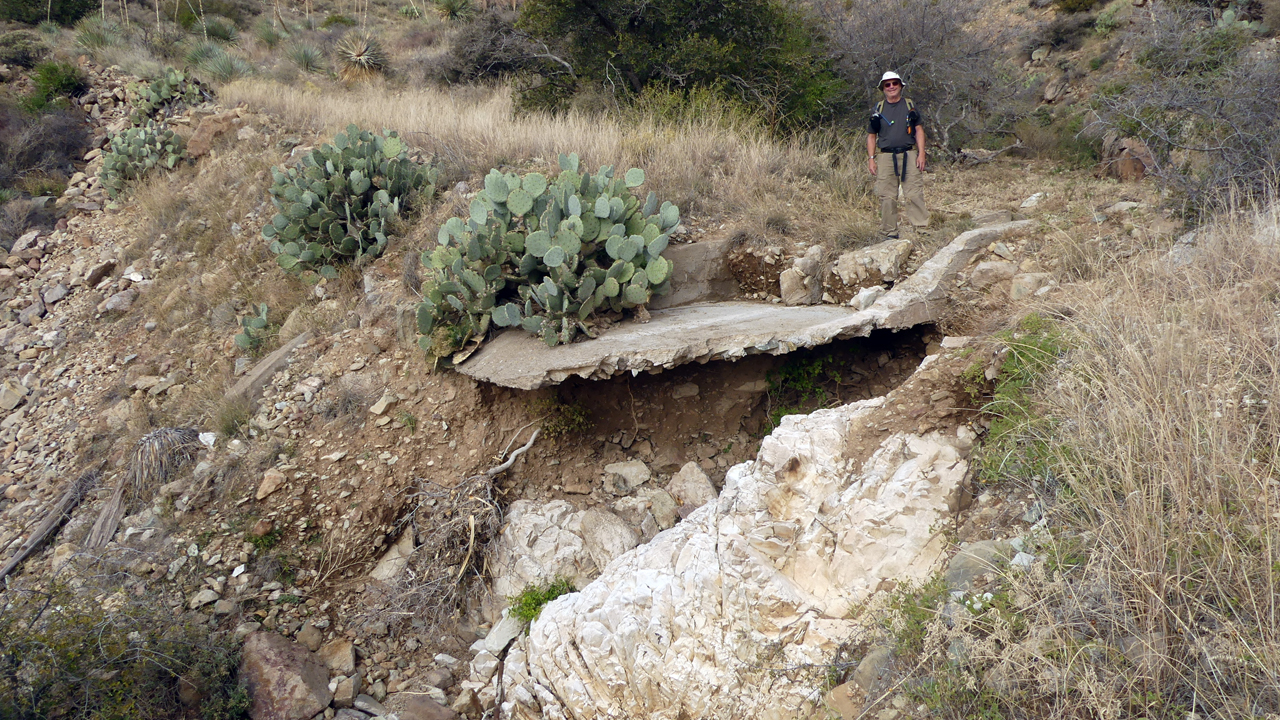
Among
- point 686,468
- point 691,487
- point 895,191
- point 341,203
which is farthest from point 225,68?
point 691,487

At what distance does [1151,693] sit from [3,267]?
10.7 m

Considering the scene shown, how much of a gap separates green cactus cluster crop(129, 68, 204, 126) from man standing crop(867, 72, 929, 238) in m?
9.75

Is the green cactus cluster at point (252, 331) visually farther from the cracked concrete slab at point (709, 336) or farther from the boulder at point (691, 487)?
the boulder at point (691, 487)

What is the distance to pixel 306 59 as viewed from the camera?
13.4m

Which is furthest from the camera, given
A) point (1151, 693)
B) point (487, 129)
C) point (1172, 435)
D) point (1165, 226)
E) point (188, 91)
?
point (188, 91)

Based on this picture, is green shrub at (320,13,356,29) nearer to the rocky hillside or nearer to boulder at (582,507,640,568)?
the rocky hillside

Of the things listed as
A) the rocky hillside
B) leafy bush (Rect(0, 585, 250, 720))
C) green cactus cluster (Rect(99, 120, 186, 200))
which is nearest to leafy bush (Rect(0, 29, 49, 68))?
green cactus cluster (Rect(99, 120, 186, 200))

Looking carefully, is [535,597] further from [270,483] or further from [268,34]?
[268,34]

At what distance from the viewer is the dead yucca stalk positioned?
446 centimetres

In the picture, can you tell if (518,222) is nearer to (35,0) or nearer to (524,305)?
(524,305)

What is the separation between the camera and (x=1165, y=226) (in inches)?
184

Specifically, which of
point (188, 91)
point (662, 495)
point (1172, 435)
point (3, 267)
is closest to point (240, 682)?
point (662, 495)

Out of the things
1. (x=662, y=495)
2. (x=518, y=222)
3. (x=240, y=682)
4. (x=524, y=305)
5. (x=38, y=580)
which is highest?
(x=518, y=222)

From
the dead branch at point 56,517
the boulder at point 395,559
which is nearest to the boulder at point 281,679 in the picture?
the boulder at point 395,559
